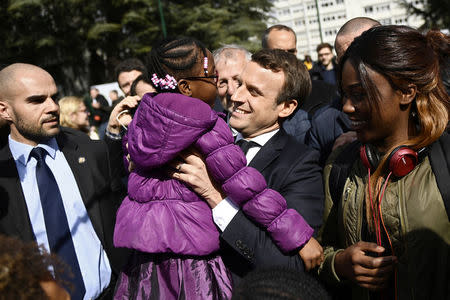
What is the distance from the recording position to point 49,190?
2.67 metres

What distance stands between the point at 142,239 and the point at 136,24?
25443 mm

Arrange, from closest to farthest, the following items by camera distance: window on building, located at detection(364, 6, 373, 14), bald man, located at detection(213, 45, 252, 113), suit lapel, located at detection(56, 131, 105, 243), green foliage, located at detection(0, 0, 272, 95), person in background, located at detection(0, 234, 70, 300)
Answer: person in background, located at detection(0, 234, 70, 300)
suit lapel, located at detection(56, 131, 105, 243)
bald man, located at detection(213, 45, 252, 113)
green foliage, located at detection(0, 0, 272, 95)
window on building, located at detection(364, 6, 373, 14)

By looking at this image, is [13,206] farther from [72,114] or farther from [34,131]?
[72,114]

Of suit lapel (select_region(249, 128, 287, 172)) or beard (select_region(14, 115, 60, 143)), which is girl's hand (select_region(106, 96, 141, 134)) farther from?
suit lapel (select_region(249, 128, 287, 172))

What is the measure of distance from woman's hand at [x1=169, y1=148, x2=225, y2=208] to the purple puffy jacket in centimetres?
6

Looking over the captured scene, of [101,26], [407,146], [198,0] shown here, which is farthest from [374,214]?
[198,0]

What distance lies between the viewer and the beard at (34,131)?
2.71 metres

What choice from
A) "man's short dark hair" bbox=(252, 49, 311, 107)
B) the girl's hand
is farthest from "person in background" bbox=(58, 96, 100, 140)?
"man's short dark hair" bbox=(252, 49, 311, 107)

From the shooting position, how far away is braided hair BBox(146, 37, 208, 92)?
Result: 2125 mm

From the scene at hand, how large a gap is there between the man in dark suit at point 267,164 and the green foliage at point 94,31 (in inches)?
877

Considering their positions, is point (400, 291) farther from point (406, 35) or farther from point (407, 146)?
point (406, 35)

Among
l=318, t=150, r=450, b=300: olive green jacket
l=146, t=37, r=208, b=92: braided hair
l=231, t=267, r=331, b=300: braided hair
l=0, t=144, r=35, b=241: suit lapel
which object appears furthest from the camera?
l=0, t=144, r=35, b=241: suit lapel

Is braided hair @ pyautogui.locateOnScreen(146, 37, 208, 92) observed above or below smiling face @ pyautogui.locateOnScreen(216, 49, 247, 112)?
above

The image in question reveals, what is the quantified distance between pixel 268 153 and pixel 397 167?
0.73 metres
